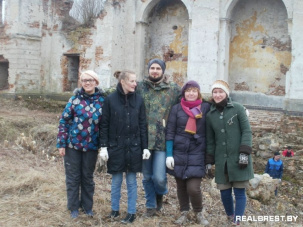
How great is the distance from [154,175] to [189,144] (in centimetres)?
55

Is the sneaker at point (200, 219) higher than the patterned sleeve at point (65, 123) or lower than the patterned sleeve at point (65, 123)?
lower

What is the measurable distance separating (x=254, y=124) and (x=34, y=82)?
951 cm

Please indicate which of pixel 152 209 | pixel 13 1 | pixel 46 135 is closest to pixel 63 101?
pixel 13 1

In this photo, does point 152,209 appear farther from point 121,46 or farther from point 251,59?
point 121,46

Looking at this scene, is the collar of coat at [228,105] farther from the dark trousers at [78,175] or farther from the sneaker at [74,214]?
the sneaker at [74,214]

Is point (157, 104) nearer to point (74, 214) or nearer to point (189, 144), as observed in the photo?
point (189, 144)

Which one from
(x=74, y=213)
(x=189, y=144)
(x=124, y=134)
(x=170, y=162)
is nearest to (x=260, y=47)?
(x=189, y=144)

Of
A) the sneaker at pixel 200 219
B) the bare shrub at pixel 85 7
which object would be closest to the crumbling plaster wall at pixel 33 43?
the bare shrub at pixel 85 7

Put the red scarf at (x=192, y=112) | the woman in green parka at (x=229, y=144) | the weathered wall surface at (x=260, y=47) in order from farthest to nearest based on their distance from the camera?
the weathered wall surface at (x=260, y=47)
the red scarf at (x=192, y=112)
the woman in green parka at (x=229, y=144)

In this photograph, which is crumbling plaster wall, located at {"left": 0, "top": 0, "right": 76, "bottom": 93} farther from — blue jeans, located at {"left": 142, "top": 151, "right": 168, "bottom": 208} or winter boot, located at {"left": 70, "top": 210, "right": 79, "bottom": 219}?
blue jeans, located at {"left": 142, "top": 151, "right": 168, "bottom": 208}

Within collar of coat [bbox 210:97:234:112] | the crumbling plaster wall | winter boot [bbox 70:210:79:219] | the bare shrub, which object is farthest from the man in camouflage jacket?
the bare shrub

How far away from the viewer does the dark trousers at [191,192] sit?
3926 mm

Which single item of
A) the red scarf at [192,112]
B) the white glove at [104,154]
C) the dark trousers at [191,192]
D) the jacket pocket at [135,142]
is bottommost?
the dark trousers at [191,192]

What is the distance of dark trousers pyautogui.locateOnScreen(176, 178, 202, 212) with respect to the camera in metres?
3.93
